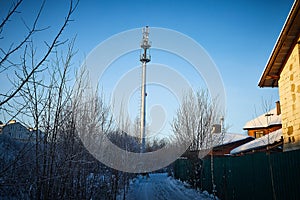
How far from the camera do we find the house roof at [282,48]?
21.0 ft

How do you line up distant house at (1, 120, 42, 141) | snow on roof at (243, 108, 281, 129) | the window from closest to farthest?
distant house at (1, 120, 42, 141) → snow on roof at (243, 108, 281, 129) → the window

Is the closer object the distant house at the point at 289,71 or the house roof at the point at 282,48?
the house roof at the point at 282,48

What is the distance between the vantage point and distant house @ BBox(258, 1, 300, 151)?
679 centimetres

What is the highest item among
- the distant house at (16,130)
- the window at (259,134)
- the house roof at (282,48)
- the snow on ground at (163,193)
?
the house roof at (282,48)

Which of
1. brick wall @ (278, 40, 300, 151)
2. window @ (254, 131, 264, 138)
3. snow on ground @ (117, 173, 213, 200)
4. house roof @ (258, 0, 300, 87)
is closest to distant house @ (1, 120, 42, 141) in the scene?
house roof @ (258, 0, 300, 87)

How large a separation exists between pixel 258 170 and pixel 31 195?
19.3 feet

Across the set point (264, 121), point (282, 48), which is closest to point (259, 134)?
point (264, 121)

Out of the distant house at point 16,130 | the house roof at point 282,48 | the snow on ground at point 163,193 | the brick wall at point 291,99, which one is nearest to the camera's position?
the distant house at point 16,130

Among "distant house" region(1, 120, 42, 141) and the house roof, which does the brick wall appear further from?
"distant house" region(1, 120, 42, 141)

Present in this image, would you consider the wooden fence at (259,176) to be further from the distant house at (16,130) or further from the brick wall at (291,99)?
the distant house at (16,130)

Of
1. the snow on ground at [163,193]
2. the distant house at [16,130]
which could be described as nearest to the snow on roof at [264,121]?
the snow on ground at [163,193]

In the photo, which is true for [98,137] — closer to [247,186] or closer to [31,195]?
[31,195]

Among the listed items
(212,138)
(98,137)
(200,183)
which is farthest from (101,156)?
(212,138)

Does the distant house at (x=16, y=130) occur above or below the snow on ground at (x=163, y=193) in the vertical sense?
above
